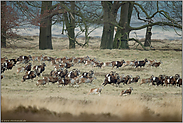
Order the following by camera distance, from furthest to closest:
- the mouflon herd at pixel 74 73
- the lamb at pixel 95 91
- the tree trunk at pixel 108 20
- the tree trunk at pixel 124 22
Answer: the tree trunk at pixel 124 22 < the tree trunk at pixel 108 20 < the mouflon herd at pixel 74 73 < the lamb at pixel 95 91

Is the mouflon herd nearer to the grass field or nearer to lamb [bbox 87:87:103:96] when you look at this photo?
lamb [bbox 87:87:103:96]

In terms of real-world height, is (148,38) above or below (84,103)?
above

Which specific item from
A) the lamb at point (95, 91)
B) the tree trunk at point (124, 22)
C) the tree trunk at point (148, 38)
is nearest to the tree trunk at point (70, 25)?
the tree trunk at point (124, 22)

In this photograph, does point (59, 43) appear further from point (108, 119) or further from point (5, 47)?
point (108, 119)

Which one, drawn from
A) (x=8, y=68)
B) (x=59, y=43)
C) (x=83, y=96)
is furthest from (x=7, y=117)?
(x=59, y=43)

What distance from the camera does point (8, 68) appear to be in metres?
5.55

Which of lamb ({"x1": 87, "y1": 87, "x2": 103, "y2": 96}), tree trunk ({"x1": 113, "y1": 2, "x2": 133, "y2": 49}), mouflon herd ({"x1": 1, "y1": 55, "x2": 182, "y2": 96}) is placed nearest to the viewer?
lamb ({"x1": 87, "y1": 87, "x2": 103, "y2": 96})

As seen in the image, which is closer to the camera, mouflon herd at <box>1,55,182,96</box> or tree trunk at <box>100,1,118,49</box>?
mouflon herd at <box>1,55,182,96</box>

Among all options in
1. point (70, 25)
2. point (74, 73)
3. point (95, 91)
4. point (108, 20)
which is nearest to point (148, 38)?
point (108, 20)

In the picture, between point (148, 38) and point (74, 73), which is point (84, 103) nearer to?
point (74, 73)

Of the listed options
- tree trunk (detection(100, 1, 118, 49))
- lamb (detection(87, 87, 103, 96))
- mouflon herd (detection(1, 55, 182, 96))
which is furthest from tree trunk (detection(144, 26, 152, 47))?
lamb (detection(87, 87, 103, 96))

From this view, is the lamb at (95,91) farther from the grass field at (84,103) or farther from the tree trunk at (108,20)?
the tree trunk at (108,20)

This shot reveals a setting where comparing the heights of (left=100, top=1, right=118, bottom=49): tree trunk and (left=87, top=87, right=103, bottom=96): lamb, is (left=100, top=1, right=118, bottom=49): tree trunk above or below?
above

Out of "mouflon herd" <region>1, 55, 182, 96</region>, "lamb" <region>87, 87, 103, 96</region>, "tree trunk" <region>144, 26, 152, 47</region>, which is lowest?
"lamb" <region>87, 87, 103, 96</region>
